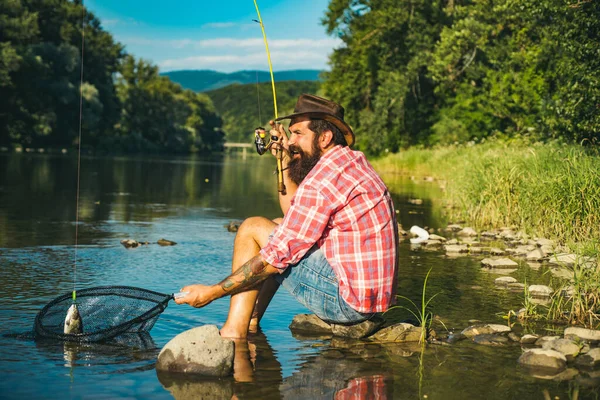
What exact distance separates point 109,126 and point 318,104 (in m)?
71.2

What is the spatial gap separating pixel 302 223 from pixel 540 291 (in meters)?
3.40

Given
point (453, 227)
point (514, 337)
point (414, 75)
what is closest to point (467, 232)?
point (453, 227)

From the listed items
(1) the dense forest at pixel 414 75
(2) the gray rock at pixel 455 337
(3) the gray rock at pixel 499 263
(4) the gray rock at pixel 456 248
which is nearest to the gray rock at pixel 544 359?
(2) the gray rock at pixel 455 337

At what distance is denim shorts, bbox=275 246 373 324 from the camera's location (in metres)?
5.12

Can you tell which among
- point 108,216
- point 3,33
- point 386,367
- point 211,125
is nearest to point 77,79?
point 3,33

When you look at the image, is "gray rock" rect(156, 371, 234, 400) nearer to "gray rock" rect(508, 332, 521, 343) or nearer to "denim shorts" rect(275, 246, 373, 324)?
"denim shorts" rect(275, 246, 373, 324)

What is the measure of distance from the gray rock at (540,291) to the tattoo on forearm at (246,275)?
3.33 m

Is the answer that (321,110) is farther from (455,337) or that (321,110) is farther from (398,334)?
(455,337)

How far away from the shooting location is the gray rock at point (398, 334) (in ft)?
18.4

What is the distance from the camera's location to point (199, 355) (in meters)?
4.64

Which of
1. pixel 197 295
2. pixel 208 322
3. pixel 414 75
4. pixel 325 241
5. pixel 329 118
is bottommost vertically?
pixel 208 322

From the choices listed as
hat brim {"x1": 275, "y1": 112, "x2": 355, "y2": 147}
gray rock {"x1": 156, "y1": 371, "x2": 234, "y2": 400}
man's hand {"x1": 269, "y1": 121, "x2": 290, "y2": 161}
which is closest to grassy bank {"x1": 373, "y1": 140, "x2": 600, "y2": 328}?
hat brim {"x1": 275, "y1": 112, "x2": 355, "y2": 147}

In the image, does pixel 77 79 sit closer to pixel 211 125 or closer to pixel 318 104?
pixel 318 104

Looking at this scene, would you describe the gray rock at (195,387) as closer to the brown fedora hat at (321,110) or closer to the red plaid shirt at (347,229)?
the red plaid shirt at (347,229)
